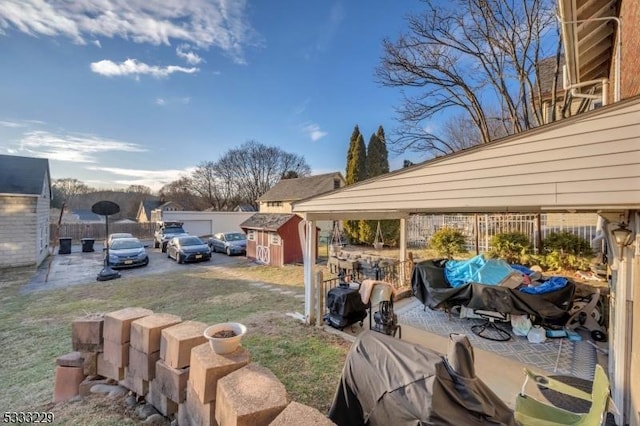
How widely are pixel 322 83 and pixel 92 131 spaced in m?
11.7

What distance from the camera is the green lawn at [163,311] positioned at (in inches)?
143

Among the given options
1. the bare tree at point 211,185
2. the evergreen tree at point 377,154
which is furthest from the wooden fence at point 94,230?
the evergreen tree at point 377,154

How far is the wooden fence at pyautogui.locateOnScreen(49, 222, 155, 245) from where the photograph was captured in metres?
24.7

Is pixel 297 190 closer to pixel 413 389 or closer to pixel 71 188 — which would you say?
pixel 413 389

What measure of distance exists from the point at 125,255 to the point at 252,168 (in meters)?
32.7

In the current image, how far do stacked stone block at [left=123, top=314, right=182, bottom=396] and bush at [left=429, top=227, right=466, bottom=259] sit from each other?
10.6 meters

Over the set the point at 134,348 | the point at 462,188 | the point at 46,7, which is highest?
the point at 46,7

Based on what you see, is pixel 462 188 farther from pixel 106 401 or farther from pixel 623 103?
pixel 106 401

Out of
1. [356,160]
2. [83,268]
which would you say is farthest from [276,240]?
[83,268]

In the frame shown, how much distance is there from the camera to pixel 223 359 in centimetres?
252

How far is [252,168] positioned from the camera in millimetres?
44875

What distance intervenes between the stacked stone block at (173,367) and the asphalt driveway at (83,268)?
10.4 meters

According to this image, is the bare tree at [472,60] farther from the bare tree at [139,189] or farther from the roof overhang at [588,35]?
the bare tree at [139,189]

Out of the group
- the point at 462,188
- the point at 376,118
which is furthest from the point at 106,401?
the point at 376,118
